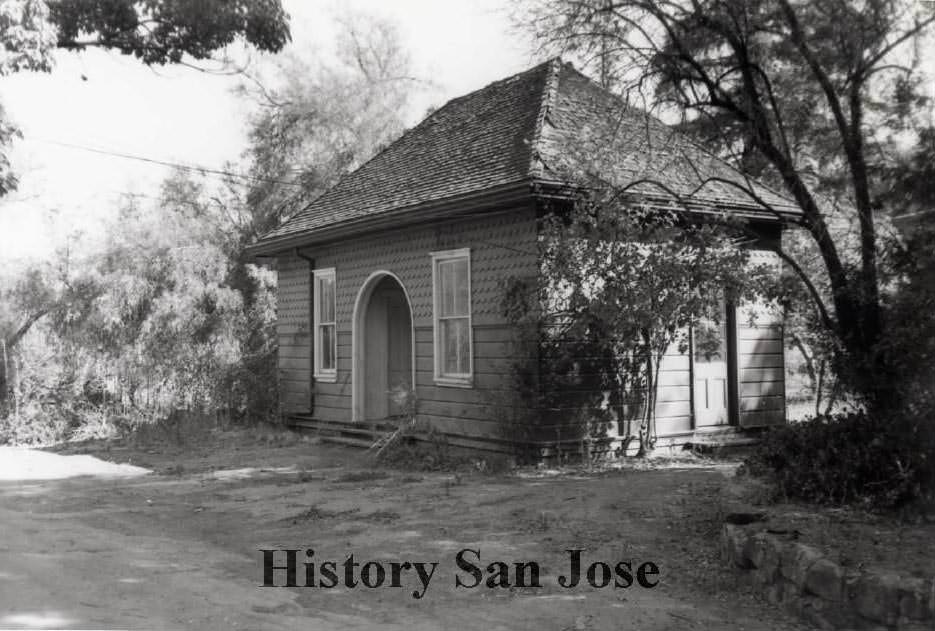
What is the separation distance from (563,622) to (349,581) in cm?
186

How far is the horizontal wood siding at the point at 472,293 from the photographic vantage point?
1205 cm

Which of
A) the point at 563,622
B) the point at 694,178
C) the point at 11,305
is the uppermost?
the point at 694,178

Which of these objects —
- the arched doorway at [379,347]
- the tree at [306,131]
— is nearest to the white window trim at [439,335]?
the arched doorway at [379,347]

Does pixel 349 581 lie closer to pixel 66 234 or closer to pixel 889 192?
pixel 889 192

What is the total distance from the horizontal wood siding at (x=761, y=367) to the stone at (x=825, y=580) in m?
8.53

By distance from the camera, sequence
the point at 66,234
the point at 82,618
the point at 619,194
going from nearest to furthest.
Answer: the point at 82,618
the point at 619,194
the point at 66,234

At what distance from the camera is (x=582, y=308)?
11.1 meters

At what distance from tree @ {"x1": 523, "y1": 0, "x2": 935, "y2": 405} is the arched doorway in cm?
676

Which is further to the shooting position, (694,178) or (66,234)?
(66,234)

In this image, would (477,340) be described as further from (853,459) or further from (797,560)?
(797,560)

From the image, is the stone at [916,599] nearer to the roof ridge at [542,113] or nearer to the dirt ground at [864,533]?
the dirt ground at [864,533]

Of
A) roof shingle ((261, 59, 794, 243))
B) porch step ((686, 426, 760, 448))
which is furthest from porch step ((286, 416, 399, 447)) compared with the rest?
porch step ((686, 426, 760, 448))

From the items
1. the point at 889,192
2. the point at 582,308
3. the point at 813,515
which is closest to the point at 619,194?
the point at 582,308

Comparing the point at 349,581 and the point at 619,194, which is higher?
the point at 619,194
